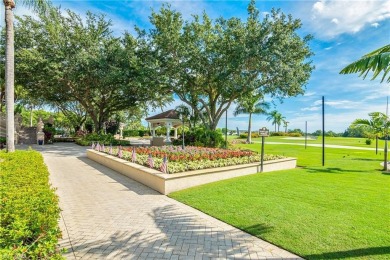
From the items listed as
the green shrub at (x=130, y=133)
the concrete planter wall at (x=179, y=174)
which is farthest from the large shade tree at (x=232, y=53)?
the green shrub at (x=130, y=133)

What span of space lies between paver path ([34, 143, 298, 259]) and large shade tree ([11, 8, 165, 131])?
15309 millimetres

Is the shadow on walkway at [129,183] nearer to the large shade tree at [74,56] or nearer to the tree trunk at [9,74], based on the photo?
the tree trunk at [9,74]

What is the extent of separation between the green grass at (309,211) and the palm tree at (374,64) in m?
3.11

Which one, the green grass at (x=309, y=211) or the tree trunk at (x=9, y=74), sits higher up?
the tree trunk at (x=9, y=74)

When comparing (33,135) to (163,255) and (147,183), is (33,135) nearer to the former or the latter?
(147,183)

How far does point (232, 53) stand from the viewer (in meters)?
20.4

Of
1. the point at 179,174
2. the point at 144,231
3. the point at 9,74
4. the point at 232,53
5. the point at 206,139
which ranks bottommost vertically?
the point at 144,231

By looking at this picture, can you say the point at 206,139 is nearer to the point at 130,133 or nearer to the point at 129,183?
the point at 129,183

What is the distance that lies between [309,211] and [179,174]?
428 centimetres

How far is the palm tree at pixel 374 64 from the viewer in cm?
455

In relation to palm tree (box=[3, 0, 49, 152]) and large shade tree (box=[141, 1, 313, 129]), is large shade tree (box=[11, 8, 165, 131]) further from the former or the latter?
palm tree (box=[3, 0, 49, 152])

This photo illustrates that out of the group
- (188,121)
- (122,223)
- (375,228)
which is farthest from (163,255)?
(188,121)

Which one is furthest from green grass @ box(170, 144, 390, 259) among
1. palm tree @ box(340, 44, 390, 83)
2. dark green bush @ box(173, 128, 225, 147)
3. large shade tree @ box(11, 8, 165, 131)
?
large shade tree @ box(11, 8, 165, 131)

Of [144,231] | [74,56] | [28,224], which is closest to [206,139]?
[74,56]
